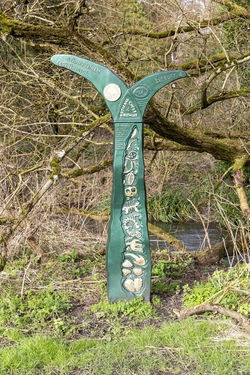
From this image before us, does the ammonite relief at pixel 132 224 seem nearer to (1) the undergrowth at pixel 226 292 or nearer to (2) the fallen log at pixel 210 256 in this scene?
(1) the undergrowth at pixel 226 292

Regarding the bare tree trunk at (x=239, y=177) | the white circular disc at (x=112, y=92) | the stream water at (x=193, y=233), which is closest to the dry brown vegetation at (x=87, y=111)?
the bare tree trunk at (x=239, y=177)

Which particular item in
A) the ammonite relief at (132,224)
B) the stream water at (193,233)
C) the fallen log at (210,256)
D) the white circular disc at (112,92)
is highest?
the white circular disc at (112,92)

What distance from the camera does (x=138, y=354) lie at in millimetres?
3742

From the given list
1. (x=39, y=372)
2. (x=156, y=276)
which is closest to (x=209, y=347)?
(x=39, y=372)

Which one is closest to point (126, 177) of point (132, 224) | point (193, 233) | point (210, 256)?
point (132, 224)

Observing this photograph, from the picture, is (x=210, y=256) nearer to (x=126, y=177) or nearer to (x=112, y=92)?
(x=126, y=177)

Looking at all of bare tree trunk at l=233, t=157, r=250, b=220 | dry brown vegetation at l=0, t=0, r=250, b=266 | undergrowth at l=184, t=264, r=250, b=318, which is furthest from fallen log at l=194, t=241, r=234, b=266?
undergrowth at l=184, t=264, r=250, b=318

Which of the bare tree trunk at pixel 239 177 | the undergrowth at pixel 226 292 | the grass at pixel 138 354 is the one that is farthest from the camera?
the bare tree trunk at pixel 239 177

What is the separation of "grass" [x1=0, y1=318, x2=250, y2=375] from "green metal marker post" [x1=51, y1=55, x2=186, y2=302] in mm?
805

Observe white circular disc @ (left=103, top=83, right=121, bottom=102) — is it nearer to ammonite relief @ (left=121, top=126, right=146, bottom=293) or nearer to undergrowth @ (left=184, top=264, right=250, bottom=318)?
ammonite relief @ (left=121, top=126, right=146, bottom=293)

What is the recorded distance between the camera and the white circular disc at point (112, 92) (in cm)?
475

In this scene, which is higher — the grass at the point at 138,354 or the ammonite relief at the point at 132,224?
the ammonite relief at the point at 132,224

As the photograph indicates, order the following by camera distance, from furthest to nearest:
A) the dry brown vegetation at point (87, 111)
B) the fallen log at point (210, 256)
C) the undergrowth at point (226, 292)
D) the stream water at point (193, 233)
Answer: the stream water at point (193, 233) < the fallen log at point (210, 256) < the dry brown vegetation at point (87, 111) < the undergrowth at point (226, 292)

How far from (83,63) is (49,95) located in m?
3.15
